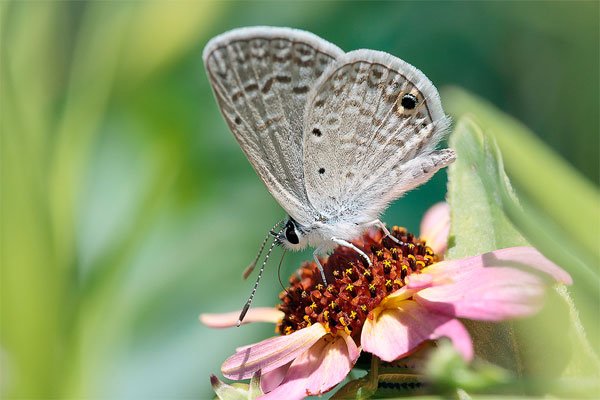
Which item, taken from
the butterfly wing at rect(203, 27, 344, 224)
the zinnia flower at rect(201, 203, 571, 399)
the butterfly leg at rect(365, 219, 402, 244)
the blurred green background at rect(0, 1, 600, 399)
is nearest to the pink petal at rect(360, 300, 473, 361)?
the zinnia flower at rect(201, 203, 571, 399)

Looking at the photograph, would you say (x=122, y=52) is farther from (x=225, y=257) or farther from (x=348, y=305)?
(x=348, y=305)

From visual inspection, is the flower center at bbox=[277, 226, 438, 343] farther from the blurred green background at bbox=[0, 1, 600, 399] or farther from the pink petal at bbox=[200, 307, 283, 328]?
the blurred green background at bbox=[0, 1, 600, 399]

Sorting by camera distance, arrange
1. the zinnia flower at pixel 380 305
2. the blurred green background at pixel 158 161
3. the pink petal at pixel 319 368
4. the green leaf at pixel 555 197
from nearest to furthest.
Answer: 1. the green leaf at pixel 555 197
2. the zinnia flower at pixel 380 305
3. the pink petal at pixel 319 368
4. the blurred green background at pixel 158 161

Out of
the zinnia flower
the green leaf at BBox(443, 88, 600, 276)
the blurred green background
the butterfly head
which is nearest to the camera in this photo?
the green leaf at BBox(443, 88, 600, 276)

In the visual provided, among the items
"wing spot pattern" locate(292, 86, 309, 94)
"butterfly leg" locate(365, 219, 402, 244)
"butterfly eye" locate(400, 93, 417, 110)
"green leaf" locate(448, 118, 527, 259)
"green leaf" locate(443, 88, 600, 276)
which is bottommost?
"butterfly leg" locate(365, 219, 402, 244)

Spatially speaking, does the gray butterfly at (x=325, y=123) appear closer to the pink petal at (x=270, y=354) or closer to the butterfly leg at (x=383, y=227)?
the butterfly leg at (x=383, y=227)

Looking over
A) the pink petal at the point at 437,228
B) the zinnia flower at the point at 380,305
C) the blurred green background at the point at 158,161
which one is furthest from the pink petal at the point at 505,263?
the blurred green background at the point at 158,161
